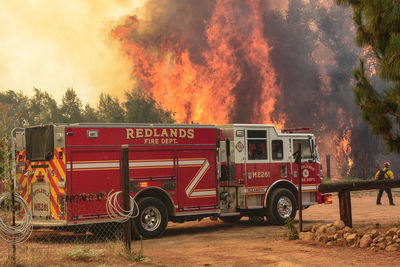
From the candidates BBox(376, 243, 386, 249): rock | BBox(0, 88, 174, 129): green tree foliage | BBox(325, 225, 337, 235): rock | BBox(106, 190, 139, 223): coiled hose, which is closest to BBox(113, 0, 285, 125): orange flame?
BBox(0, 88, 174, 129): green tree foliage

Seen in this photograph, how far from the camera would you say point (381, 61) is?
38.8 ft

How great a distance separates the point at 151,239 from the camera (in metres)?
15.1

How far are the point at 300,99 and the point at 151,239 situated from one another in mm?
34387

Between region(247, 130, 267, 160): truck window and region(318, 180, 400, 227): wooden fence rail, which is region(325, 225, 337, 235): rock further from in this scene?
region(247, 130, 267, 160): truck window

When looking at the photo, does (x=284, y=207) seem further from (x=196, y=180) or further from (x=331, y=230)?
(x=331, y=230)

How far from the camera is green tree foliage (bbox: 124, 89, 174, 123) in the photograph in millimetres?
44250

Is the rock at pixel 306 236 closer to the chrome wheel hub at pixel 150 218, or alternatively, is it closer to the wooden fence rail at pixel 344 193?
the wooden fence rail at pixel 344 193

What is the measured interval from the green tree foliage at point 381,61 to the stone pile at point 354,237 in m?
1.78

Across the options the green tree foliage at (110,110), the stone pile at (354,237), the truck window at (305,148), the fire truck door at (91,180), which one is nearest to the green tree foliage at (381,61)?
the stone pile at (354,237)

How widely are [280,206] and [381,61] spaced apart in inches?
277

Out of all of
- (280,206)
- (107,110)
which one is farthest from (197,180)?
(107,110)

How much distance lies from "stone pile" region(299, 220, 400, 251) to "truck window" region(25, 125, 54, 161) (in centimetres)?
636

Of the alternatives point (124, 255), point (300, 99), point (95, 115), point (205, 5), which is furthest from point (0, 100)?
point (124, 255)

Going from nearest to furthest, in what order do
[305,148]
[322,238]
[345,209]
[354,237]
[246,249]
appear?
[354,237] → [246,249] → [322,238] → [345,209] → [305,148]
